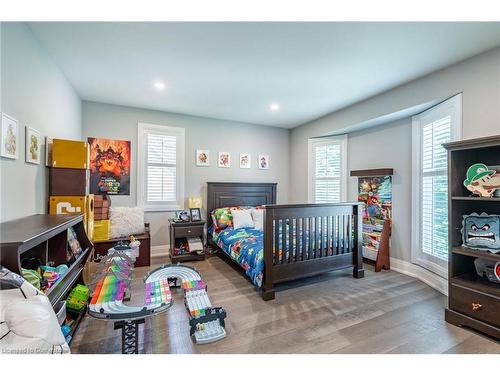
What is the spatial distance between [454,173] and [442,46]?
3.86ft

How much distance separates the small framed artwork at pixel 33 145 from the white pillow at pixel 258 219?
2862mm

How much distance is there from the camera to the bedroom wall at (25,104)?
1590mm

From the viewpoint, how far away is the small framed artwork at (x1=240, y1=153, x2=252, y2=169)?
4.66 meters

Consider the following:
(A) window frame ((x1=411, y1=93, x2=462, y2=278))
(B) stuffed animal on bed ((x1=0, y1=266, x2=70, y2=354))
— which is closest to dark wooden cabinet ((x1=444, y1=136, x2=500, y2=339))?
(A) window frame ((x1=411, y1=93, x2=462, y2=278))

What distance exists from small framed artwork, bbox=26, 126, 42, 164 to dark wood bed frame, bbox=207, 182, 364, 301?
2.16m

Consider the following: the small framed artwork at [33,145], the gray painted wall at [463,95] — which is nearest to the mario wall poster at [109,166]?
the small framed artwork at [33,145]

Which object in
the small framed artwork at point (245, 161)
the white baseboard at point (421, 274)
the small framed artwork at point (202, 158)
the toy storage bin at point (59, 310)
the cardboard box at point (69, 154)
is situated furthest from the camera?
the small framed artwork at point (245, 161)

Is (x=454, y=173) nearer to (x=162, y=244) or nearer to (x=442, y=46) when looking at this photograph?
(x=442, y=46)

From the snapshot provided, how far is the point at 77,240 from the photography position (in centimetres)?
218

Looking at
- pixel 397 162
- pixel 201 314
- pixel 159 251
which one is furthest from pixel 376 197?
pixel 159 251

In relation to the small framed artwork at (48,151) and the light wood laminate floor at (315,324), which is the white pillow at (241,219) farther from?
the small framed artwork at (48,151)

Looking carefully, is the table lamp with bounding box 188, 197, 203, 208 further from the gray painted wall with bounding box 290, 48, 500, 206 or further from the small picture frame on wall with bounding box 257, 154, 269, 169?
the gray painted wall with bounding box 290, 48, 500, 206
